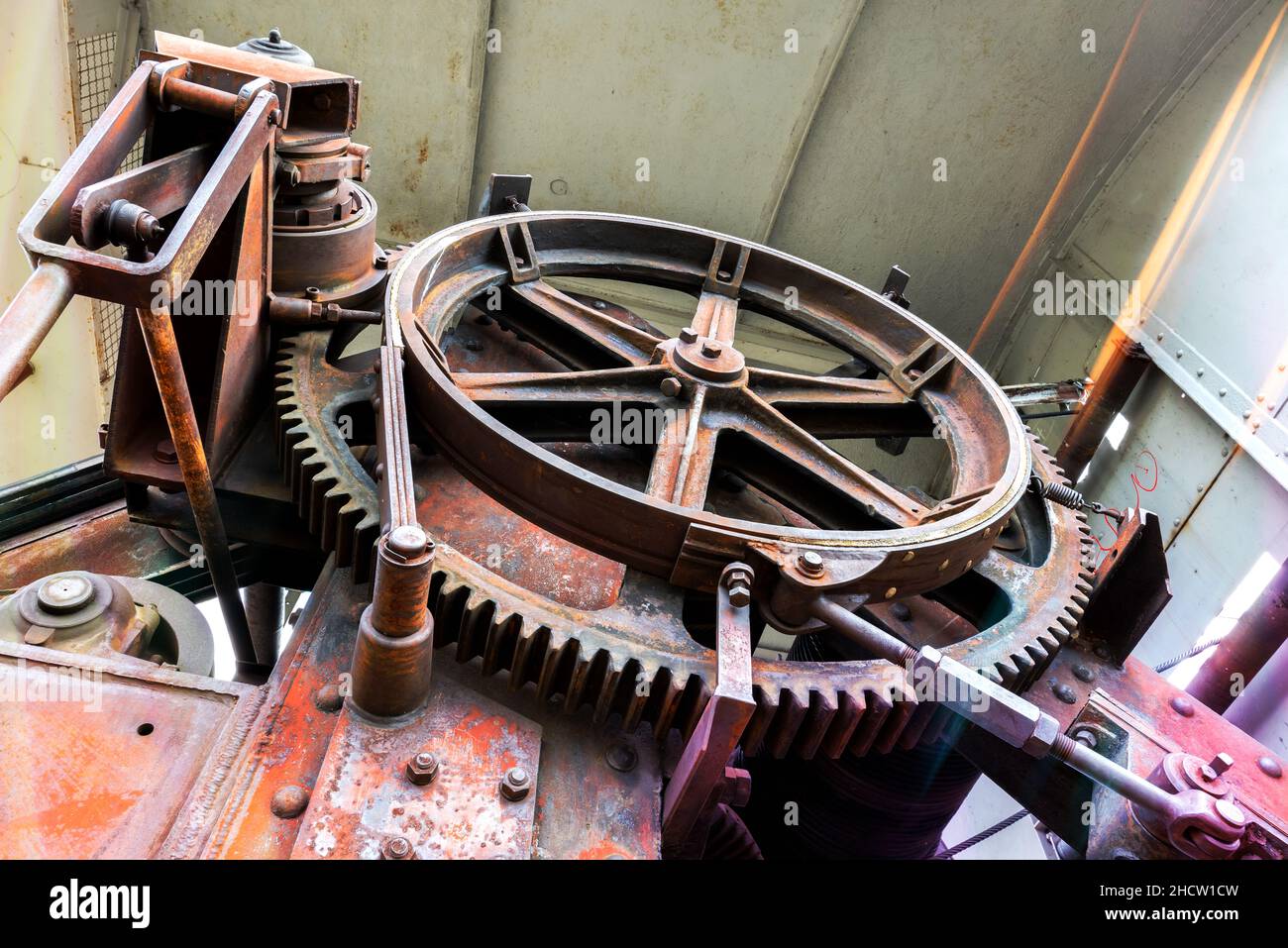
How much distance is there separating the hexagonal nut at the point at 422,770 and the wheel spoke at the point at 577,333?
1.51m

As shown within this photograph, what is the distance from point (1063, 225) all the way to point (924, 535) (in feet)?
11.7

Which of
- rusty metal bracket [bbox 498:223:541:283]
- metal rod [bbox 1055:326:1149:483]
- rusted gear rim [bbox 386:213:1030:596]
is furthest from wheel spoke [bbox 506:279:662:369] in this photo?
metal rod [bbox 1055:326:1149:483]

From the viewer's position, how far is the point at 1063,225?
5.04 meters

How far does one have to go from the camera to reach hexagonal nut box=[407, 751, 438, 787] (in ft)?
5.64

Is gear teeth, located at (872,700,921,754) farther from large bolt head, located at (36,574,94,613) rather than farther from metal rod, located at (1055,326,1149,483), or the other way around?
metal rod, located at (1055,326,1149,483)

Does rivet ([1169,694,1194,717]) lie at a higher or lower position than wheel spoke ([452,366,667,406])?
lower

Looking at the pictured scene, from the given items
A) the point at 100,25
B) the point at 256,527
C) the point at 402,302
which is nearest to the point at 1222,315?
the point at 402,302

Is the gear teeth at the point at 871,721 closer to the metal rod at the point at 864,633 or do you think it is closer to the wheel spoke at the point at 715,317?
the metal rod at the point at 864,633

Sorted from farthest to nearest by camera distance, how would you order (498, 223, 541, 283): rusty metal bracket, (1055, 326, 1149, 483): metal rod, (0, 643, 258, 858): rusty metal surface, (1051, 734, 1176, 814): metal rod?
(1055, 326, 1149, 483): metal rod < (498, 223, 541, 283): rusty metal bracket < (1051, 734, 1176, 814): metal rod < (0, 643, 258, 858): rusty metal surface

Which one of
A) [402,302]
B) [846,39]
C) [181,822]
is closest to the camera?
[181,822]

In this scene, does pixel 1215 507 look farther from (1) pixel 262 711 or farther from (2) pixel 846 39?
(1) pixel 262 711

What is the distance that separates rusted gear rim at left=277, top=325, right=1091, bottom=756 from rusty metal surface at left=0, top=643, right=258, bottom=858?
0.45 m

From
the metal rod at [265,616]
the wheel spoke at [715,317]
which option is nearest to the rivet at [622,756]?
the wheel spoke at [715,317]
